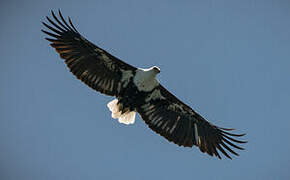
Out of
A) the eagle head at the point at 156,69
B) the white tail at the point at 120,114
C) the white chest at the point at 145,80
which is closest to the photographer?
the eagle head at the point at 156,69

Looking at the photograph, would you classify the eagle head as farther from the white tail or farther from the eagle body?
the white tail

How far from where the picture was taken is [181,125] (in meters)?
15.4

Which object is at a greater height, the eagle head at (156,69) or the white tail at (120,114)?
the eagle head at (156,69)

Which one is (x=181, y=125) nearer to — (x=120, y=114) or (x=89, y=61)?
(x=120, y=114)

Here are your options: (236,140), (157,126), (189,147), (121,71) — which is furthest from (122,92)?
(236,140)

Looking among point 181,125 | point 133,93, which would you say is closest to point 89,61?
point 133,93

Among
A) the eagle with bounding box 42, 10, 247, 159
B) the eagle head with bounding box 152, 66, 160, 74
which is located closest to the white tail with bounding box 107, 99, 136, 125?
the eagle with bounding box 42, 10, 247, 159

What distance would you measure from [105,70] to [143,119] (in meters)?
1.90

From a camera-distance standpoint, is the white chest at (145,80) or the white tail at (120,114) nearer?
the white chest at (145,80)

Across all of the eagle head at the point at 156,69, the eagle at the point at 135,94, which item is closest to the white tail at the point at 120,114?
the eagle at the point at 135,94

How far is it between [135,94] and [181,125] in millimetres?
1891

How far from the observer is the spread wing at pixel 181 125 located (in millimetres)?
15164

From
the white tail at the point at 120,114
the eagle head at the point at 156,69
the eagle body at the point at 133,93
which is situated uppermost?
the eagle head at the point at 156,69

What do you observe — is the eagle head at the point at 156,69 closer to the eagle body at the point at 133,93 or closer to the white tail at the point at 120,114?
the eagle body at the point at 133,93
